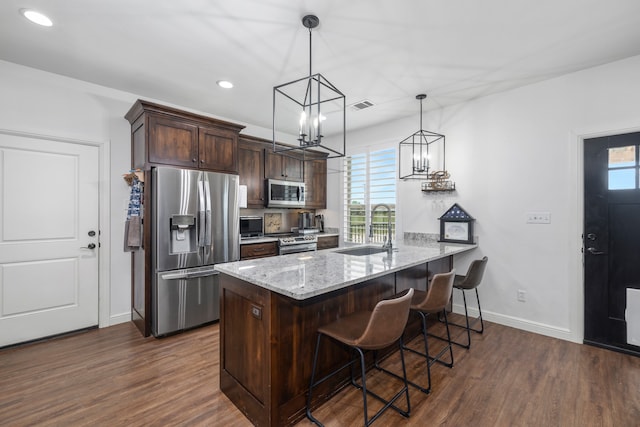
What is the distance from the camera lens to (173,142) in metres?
3.22

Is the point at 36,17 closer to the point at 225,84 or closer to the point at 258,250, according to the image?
the point at 225,84

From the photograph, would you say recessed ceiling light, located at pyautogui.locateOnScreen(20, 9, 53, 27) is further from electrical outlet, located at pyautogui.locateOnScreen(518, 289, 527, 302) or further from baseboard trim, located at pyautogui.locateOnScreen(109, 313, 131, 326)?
electrical outlet, located at pyautogui.locateOnScreen(518, 289, 527, 302)

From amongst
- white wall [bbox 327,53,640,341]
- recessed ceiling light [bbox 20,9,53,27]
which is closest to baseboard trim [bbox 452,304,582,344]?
white wall [bbox 327,53,640,341]

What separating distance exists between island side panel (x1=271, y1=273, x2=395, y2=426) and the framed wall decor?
6.85 ft

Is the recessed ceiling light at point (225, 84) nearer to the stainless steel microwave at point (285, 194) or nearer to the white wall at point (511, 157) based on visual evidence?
the white wall at point (511, 157)

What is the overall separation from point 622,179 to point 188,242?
14.6 feet

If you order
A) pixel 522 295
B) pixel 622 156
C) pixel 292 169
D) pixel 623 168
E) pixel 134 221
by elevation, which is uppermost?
pixel 292 169

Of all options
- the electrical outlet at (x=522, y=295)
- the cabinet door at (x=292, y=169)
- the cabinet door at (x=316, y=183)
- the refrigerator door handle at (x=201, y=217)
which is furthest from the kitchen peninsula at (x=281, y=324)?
the cabinet door at (x=316, y=183)

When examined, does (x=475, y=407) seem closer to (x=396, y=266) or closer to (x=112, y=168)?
(x=396, y=266)

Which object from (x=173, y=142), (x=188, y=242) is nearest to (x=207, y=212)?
(x=188, y=242)

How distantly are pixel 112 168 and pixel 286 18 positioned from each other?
2.65 metres

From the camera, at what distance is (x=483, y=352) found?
275cm

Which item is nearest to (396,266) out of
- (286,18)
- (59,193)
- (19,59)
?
(286,18)

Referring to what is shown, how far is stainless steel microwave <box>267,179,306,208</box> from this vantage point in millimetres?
4566
